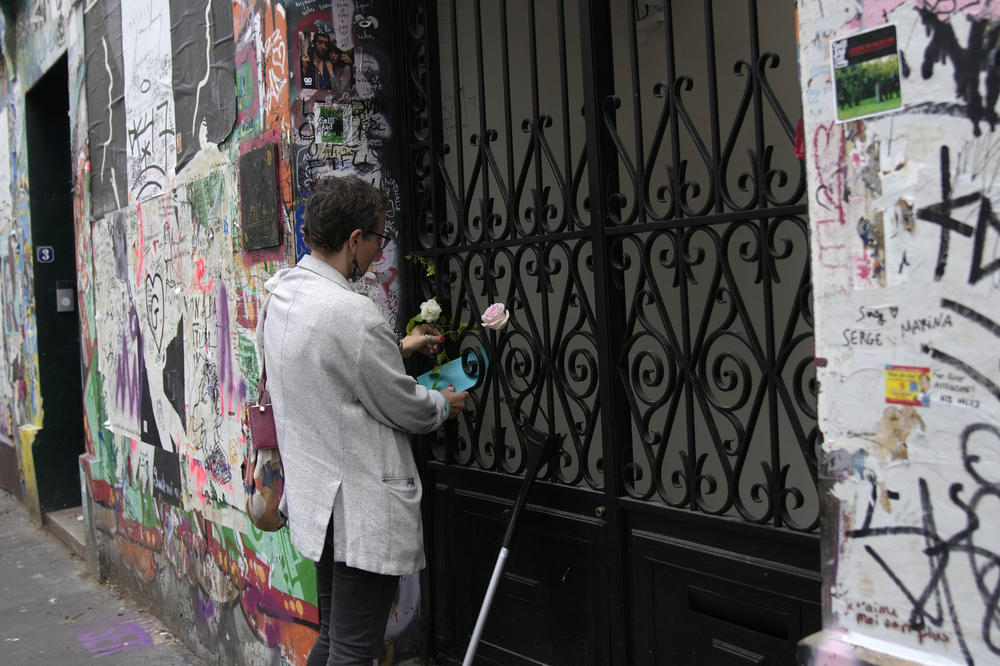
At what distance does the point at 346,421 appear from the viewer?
2.79 meters

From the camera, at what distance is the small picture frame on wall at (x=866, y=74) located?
1.74 metres

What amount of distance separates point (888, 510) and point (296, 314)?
1758 millimetres

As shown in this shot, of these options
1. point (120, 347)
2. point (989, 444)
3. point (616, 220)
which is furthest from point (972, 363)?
point (120, 347)

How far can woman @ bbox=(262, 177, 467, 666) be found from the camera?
9.09 ft

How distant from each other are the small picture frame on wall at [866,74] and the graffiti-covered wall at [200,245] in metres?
2.33

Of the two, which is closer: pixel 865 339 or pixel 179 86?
pixel 865 339

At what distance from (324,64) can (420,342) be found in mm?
1327

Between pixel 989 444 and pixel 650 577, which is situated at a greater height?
pixel 989 444

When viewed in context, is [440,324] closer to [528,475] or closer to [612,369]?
[528,475]

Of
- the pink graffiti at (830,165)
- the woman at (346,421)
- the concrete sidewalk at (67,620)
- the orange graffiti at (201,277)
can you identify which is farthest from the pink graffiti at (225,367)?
the pink graffiti at (830,165)

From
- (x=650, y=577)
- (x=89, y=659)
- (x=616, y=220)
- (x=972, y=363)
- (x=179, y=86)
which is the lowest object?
(x=89, y=659)

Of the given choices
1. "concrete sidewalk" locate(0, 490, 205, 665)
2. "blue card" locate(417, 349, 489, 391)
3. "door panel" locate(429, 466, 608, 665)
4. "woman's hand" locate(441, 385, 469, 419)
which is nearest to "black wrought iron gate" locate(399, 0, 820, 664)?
"door panel" locate(429, 466, 608, 665)

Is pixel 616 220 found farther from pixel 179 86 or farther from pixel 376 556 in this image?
pixel 179 86

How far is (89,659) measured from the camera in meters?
5.06
